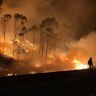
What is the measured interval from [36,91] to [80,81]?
16.8ft

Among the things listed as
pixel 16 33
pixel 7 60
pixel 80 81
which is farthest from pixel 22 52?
pixel 80 81

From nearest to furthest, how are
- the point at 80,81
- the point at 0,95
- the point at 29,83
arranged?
the point at 0,95, the point at 29,83, the point at 80,81

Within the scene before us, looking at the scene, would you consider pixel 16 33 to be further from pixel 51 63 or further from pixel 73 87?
pixel 73 87

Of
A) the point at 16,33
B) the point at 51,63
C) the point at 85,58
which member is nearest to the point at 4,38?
the point at 16,33

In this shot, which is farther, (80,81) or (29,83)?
(80,81)

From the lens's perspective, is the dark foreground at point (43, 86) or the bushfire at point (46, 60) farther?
the bushfire at point (46, 60)

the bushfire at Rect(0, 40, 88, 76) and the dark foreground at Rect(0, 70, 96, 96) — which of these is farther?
the bushfire at Rect(0, 40, 88, 76)

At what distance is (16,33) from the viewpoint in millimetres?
182125

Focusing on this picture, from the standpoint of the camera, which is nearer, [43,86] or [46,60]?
[43,86]

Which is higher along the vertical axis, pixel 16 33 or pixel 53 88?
pixel 16 33

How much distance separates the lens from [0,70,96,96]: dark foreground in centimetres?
1978

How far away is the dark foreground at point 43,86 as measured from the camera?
19.8 metres

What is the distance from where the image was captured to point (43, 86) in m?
21.4

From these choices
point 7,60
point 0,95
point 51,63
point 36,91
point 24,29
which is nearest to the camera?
point 0,95
